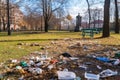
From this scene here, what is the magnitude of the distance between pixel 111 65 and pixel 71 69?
1.43 m

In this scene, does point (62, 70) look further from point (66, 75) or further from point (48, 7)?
point (48, 7)

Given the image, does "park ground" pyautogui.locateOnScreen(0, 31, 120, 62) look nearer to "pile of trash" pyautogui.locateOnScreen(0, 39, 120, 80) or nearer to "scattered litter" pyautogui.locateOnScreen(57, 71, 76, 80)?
"pile of trash" pyautogui.locateOnScreen(0, 39, 120, 80)

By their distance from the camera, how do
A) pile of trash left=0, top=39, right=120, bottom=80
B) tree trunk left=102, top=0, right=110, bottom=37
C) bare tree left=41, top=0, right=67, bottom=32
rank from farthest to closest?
bare tree left=41, top=0, right=67, bottom=32, tree trunk left=102, top=0, right=110, bottom=37, pile of trash left=0, top=39, right=120, bottom=80

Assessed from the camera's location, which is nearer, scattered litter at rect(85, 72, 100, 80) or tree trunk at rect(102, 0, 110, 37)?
scattered litter at rect(85, 72, 100, 80)

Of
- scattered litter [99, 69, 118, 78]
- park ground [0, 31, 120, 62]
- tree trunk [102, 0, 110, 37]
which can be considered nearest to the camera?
scattered litter [99, 69, 118, 78]

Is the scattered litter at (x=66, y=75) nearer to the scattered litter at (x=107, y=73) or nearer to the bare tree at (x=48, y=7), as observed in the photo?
the scattered litter at (x=107, y=73)

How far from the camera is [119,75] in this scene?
6.87 metres

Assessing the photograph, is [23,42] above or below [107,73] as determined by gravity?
above

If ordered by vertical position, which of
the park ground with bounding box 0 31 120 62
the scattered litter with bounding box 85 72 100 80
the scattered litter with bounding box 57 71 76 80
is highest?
the park ground with bounding box 0 31 120 62

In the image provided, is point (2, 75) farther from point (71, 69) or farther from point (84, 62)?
point (84, 62)

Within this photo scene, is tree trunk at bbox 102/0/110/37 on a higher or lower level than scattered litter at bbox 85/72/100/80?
higher

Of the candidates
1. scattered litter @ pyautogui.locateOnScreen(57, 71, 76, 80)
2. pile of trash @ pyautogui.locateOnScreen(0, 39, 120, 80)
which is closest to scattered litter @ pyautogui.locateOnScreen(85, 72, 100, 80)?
pile of trash @ pyautogui.locateOnScreen(0, 39, 120, 80)

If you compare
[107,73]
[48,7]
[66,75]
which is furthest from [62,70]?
[48,7]

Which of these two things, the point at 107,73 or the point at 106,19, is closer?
the point at 107,73
